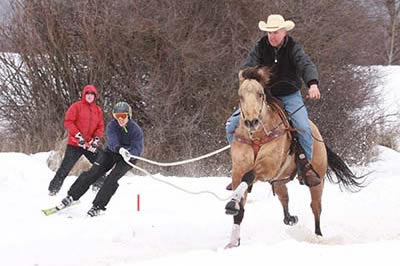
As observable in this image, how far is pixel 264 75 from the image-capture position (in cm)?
694

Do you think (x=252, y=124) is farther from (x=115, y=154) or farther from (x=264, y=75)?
(x=115, y=154)

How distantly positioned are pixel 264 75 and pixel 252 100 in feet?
2.12

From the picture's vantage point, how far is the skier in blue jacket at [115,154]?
29.0 ft

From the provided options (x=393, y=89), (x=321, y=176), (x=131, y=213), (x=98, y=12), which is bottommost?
(x=393, y=89)

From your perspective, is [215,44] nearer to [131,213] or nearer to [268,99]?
[131,213]

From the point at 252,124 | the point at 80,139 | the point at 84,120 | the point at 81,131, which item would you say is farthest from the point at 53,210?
the point at 252,124

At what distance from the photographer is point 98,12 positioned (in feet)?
55.4

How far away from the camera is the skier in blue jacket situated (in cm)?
884

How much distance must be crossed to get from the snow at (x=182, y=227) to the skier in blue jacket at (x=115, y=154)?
0.33 metres

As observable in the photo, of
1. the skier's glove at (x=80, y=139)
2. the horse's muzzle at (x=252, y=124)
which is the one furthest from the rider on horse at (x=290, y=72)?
the skier's glove at (x=80, y=139)

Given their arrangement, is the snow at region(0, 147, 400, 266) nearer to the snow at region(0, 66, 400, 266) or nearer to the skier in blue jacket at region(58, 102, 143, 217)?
the snow at region(0, 66, 400, 266)

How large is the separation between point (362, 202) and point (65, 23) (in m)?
10.1

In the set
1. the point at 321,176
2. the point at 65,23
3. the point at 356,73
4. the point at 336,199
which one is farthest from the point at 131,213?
the point at 356,73

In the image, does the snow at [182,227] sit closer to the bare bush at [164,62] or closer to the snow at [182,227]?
the snow at [182,227]
